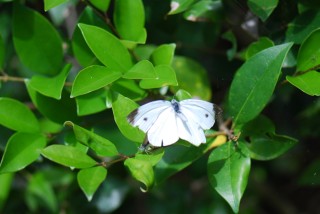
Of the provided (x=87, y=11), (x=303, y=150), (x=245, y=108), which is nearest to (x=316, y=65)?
(x=245, y=108)

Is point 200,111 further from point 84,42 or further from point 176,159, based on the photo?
point 84,42

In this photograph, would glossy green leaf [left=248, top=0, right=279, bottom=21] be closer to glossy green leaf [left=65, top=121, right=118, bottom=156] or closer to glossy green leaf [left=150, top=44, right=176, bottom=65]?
glossy green leaf [left=150, top=44, right=176, bottom=65]

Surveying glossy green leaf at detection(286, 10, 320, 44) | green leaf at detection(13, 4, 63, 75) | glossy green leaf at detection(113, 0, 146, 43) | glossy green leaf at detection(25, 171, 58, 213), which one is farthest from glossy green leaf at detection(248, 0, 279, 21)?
glossy green leaf at detection(25, 171, 58, 213)

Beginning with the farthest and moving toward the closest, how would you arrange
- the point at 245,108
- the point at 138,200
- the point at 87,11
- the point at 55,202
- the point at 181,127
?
the point at 138,200 < the point at 55,202 < the point at 87,11 < the point at 245,108 < the point at 181,127

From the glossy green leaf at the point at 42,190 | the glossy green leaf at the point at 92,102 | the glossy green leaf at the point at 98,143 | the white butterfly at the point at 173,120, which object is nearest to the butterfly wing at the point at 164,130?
the white butterfly at the point at 173,120

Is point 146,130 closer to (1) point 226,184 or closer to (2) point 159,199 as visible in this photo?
(1) point 226,184

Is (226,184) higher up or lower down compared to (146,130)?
lower down

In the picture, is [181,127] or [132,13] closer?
[181,127]

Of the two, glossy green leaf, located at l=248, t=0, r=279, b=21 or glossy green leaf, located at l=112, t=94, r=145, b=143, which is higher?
glossy green leaf, located at l=248, t=0, r=279, b=21
